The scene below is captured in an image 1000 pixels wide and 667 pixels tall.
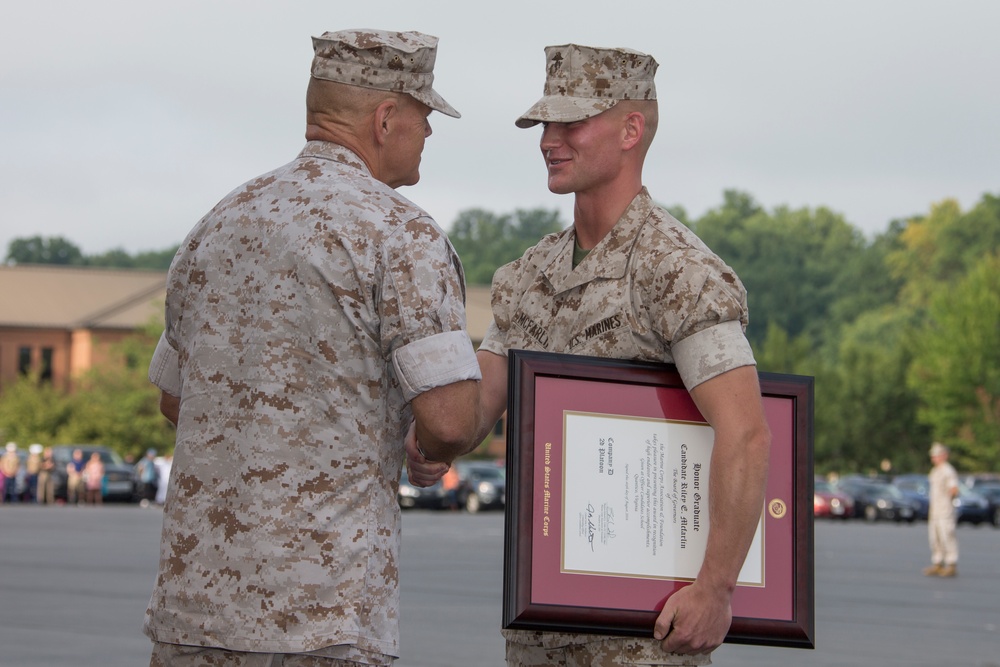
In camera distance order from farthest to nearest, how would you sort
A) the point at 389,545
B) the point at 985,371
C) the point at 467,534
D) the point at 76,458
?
the point at 985,371 → the point at 76,458 → the point at 467,534 → the point at 389,545

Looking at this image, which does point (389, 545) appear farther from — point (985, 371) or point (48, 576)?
point (985, 371)

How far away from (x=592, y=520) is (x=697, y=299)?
598 mm

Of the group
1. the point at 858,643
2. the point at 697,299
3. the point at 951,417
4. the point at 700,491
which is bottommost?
the point at 858,643

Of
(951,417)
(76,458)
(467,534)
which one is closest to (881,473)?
(951,417)

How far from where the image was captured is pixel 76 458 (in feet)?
170

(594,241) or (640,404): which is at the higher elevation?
(594,241)

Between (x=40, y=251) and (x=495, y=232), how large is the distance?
156ft

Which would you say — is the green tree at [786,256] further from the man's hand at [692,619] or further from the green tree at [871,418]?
the man's hand at [692,619]

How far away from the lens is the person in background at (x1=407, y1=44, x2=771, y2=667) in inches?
149

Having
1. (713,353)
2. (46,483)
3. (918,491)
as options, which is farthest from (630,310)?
(918,491)

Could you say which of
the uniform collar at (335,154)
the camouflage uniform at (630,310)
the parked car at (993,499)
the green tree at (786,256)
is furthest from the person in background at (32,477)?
the green tree at (786,256)

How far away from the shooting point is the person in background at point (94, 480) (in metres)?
50.2

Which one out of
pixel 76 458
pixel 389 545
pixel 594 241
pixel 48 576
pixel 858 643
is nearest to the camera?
pixel 389 545

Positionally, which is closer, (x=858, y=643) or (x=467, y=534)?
(x=858, y=643)
